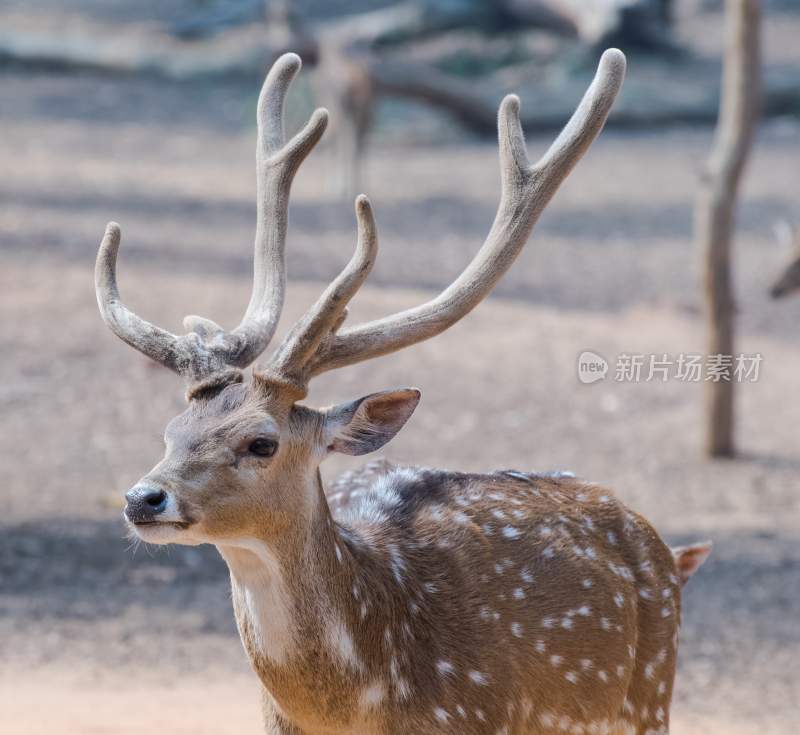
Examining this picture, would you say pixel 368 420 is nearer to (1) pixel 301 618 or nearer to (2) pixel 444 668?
(1) pixel 301 618

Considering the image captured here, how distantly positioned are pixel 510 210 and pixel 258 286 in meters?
0.81

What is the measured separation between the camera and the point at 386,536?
4.18 meters

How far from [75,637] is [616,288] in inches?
277

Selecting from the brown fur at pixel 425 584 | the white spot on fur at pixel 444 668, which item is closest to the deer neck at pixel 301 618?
the brown fur at pixel 425 584

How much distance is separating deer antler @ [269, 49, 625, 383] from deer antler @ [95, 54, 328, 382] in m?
0.23

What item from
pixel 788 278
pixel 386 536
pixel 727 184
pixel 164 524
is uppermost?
pixel 164 524

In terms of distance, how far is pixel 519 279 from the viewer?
496 inches

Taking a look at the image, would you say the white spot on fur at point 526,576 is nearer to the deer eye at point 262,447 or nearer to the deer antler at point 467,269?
the deer antler at point 467,269

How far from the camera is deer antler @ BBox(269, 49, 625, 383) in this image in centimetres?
372

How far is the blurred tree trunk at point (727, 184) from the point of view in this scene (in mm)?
8484

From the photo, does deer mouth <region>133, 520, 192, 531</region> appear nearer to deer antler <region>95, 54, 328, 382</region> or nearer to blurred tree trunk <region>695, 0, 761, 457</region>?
deer antler <region>95, 54, 328, 382</region>

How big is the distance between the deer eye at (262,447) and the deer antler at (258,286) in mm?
301

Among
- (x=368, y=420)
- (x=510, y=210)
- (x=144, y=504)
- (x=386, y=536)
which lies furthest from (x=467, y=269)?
(x=144, y=504)

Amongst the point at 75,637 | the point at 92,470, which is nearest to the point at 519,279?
the point at 92,470
